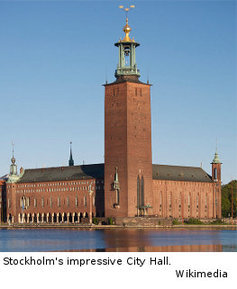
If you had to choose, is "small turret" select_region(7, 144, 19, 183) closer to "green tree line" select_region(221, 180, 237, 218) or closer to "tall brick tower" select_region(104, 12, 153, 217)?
"tall brick tower" select_region(104, 12, 153, 217)

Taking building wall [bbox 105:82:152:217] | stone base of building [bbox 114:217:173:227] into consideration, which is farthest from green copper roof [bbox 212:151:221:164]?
stone base of building [bbox 114:217:173:227]

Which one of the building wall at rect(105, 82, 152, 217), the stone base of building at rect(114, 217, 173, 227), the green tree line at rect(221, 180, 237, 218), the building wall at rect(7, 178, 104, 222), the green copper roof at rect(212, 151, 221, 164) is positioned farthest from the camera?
the green tree line at rect(221, 180, 237, 218)

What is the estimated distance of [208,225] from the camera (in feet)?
437

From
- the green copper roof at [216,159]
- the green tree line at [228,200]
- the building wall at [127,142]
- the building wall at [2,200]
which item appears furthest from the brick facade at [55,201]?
the green tree line at [228,200]

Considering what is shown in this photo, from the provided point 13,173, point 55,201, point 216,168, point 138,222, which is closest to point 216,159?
point 216,168

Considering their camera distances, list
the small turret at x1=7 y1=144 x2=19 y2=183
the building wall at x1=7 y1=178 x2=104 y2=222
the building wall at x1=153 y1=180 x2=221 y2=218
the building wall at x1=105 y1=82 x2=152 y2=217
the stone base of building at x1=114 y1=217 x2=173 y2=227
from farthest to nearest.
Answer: the small turret at x1=7 y1=144 x2=19 y2=183
the building wall at x1=153 y1=180 x2=221 y2=218
the building wall at x1=7 y1=178 x2=104 y2=222
the building wall at x1=105 y1=82 x2=152 y2=217
the stone base of building at x1=114 y1=217 x2=173 y2=227

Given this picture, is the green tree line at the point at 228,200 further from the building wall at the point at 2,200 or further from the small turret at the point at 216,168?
the building wall at the point at 2,200

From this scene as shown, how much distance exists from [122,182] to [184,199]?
25.2 metres

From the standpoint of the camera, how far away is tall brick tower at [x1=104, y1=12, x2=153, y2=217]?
126250mm

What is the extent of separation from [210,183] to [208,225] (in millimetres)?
24514

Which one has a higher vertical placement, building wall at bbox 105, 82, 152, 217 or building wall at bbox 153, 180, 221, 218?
building wall at bbox 105, 82, 152, 217

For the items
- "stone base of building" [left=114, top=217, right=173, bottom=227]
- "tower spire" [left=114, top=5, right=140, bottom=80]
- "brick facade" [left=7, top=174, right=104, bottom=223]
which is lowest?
"stone base of building" [left=114, top=217, right=173, bottom=227]
